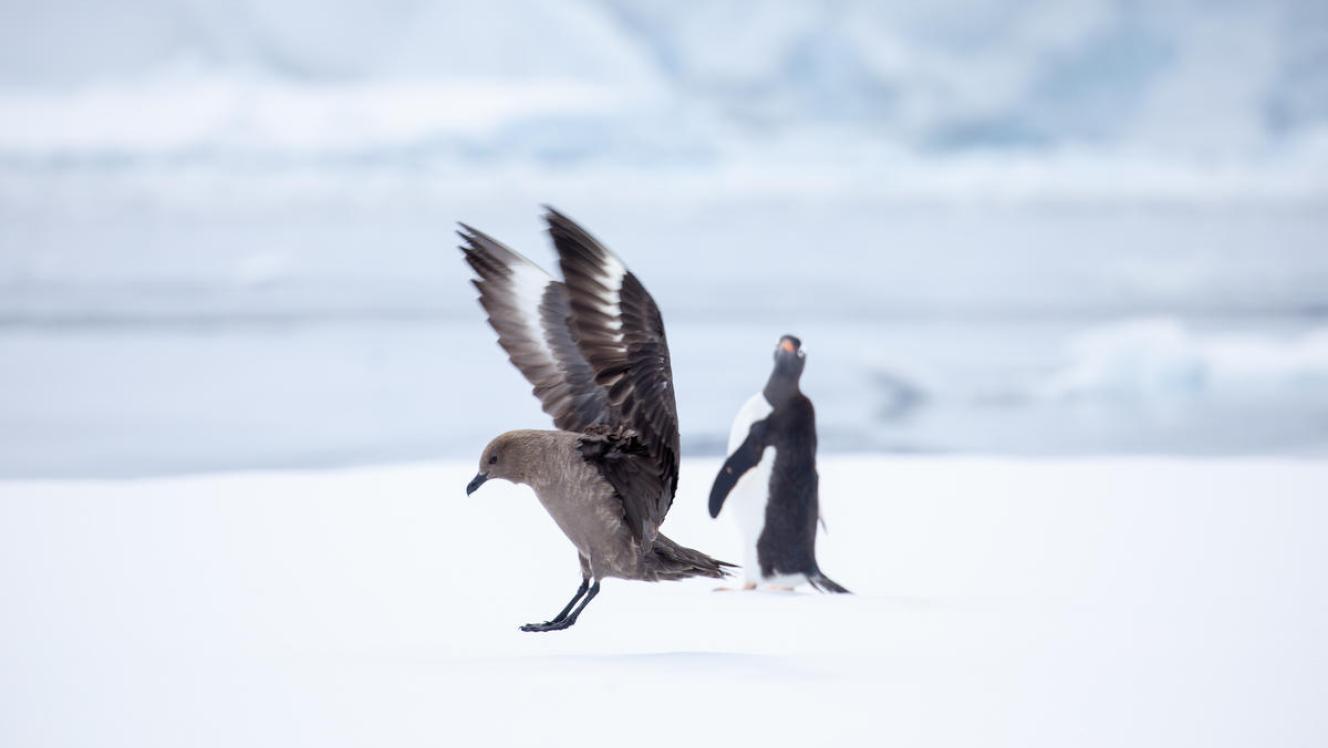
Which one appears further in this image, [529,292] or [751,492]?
[751,492]

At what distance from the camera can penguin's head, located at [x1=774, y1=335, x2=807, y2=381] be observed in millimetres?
3900

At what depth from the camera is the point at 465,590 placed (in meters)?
3.88

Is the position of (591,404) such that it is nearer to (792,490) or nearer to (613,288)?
(613,288)

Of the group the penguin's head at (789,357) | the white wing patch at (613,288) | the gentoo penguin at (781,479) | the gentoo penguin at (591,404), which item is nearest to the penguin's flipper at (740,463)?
the gentoo penguin at (781,479)

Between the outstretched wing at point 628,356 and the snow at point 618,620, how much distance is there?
0.38 metres

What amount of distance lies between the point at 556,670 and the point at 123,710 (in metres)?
0.84

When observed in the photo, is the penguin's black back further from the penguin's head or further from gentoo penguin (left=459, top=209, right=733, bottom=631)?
gentoo penguin (left=459, top=209, right=733, bottom=631)

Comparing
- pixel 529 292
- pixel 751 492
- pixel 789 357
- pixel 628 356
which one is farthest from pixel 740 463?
pixel 628 356

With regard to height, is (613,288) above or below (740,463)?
above

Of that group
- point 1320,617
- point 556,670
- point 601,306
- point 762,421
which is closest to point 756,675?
point 556,670

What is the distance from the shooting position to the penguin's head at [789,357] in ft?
12.8

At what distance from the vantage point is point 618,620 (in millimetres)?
3539

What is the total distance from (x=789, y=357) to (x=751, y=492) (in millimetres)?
384

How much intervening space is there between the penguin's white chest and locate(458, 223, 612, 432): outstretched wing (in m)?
0.85
